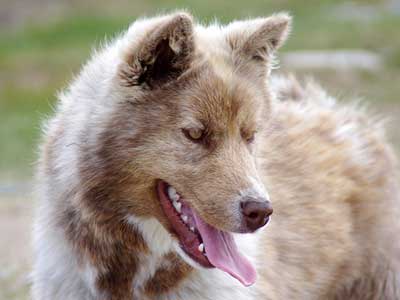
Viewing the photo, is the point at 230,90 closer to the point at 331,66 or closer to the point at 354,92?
the point at 354,92

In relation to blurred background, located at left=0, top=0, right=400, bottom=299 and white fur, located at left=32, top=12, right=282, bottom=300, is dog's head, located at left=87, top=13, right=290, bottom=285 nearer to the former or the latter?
white fur, located at left=32, top=12, right=282, bottom=300

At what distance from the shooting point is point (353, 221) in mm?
5973

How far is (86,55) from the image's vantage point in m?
22.0

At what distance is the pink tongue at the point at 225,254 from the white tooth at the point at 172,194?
0.39 feet

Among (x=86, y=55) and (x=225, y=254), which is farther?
(x=86, y=55)

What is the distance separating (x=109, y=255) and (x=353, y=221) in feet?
6.14

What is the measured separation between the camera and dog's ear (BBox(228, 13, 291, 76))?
Result: 4.93 metres

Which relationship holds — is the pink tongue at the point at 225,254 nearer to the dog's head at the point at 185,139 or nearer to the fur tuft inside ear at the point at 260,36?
the dog's head at the point at 185,139

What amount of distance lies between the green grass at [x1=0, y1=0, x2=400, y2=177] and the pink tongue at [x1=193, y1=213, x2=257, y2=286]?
8705mm

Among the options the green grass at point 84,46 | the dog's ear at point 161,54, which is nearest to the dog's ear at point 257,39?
the dog's ear at point 161,54

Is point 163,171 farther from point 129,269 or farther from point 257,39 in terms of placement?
point 257,39

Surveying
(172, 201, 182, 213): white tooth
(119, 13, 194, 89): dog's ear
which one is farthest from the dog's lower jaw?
(119, 13, 194, 89): dog's ear

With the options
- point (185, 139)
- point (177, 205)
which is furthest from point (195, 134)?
point (177, 205)

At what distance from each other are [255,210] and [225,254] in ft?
1.35
